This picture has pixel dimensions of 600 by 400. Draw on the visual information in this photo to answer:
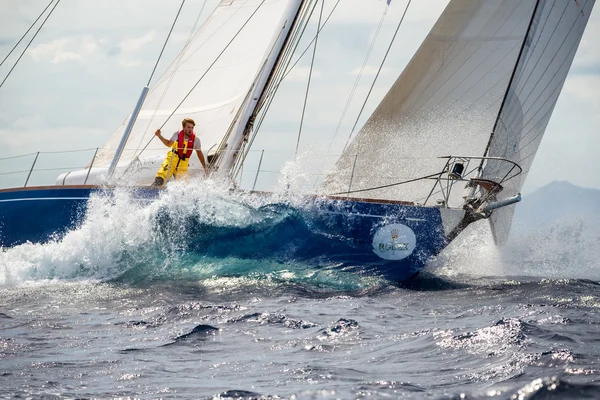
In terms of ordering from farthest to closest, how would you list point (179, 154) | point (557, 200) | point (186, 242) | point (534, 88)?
point (557, 200)
point (534, 88)
point (179, 154)
point (186, 242)

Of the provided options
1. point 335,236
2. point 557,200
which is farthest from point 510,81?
point 557,200

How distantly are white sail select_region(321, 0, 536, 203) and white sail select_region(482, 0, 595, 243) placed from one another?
0.85 feet

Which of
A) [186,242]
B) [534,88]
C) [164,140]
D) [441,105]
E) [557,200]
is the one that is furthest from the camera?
[557,200]

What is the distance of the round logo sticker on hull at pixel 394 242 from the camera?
8281 millimetres

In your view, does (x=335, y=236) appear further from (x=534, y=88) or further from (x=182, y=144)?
(x=534, y=88)

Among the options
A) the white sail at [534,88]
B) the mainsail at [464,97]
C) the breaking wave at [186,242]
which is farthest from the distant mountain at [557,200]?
the breaking wave at [186,242]

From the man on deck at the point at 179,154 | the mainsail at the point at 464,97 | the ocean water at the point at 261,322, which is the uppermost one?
the mainsail at the point at 464,97

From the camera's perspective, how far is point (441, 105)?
407 inches

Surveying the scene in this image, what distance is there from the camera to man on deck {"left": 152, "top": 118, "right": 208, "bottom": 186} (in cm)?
943

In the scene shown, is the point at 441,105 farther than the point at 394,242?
Yes

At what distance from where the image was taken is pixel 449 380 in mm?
4188

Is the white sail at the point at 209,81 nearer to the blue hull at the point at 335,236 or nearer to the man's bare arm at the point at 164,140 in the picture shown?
the man's bare arm at the point at 164,140

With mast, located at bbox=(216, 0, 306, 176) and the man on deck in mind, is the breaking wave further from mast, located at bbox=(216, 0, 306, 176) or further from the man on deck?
mast, located at bbox=(216, 0, 306, 176)

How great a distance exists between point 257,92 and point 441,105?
7.55 ft
